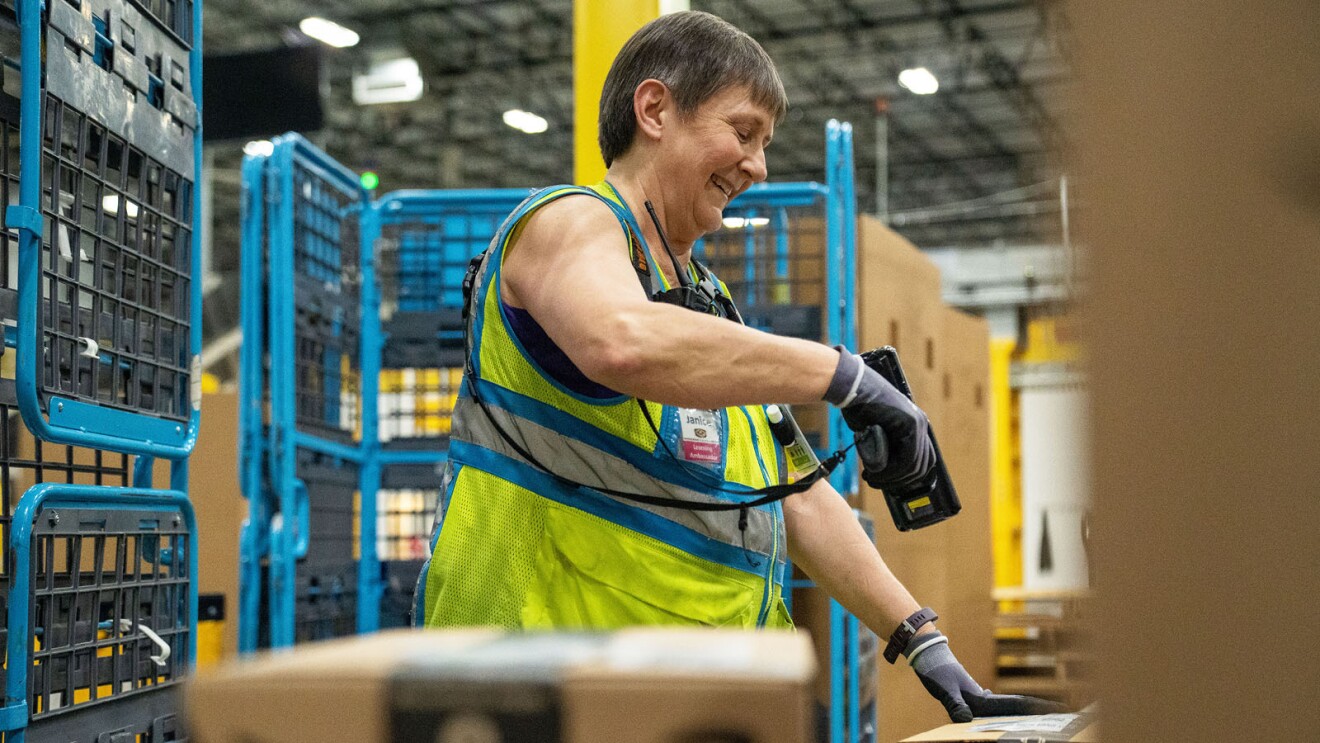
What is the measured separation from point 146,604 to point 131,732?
251 mm


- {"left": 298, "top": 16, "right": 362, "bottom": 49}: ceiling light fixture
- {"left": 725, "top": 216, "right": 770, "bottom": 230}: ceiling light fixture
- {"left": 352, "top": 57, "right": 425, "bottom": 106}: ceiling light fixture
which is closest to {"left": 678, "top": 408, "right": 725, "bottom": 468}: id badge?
{"left": 725, "top": 216, "right": 770, "bottom": 230}: ceiling light fixture

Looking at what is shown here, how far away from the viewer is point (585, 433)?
1828 mm

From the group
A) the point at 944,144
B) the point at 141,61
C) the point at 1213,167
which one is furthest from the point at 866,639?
the point at 944,144

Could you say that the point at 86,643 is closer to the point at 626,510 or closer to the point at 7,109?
the point at 7,109

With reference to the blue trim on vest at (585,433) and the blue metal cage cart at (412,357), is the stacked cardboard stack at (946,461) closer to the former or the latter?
the blue metal cage cart at (412,357)

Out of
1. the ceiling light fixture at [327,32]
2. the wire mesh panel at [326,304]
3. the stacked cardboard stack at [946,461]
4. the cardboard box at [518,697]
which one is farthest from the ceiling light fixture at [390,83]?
the cardboard box at [518,697]

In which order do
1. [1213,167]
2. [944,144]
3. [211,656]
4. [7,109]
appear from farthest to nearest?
[944,144] < [211,656] < [7,109] < [1213,167]

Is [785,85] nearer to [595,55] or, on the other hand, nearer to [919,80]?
[919,80]

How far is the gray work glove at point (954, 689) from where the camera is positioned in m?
1.83

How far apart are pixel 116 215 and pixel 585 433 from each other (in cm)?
113

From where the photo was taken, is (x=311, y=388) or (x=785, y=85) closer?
(x=311, y=388)

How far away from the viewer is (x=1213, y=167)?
2.27 feet

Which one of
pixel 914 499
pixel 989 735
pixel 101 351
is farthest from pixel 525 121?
pixel 989 735

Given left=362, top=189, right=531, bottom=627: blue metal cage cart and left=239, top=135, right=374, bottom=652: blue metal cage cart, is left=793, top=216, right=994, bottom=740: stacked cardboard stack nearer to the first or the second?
left=362, top=189, right=531, bottom=627: blue metal cage cart
